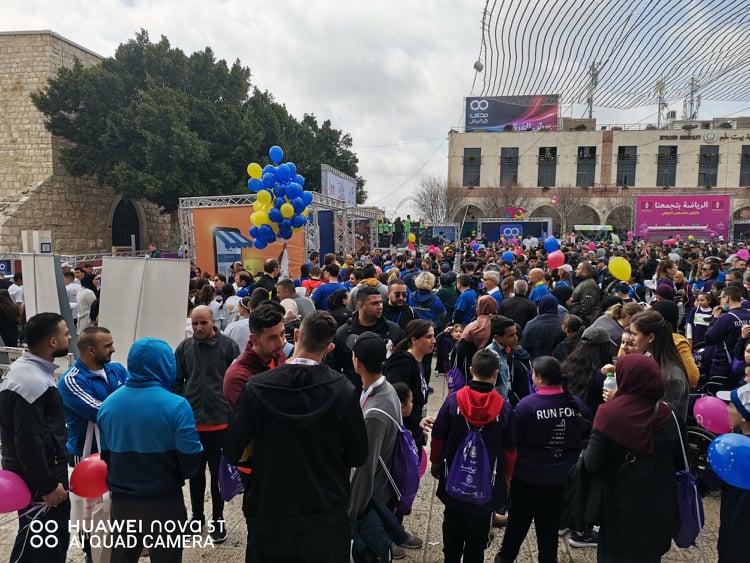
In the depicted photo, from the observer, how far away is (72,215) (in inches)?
931

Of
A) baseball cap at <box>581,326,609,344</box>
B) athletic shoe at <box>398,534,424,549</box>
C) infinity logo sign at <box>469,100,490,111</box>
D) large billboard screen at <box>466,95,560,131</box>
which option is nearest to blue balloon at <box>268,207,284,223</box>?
baseball cap at <box>581,326,609,344</box>

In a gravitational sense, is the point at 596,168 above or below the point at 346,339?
above

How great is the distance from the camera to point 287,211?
10797 mm

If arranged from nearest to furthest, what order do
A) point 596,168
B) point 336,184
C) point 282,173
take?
point 282,173 < point 336,184 < point 596,168

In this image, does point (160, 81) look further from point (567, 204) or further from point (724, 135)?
point (724, 135)

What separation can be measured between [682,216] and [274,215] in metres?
31.4

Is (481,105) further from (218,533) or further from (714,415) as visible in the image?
(218,533)

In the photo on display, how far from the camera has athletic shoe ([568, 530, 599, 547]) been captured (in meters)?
3.47

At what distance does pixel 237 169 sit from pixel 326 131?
10584mm

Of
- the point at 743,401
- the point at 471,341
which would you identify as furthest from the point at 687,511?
the point at 471,341

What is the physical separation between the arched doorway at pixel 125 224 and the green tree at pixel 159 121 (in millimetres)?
2911

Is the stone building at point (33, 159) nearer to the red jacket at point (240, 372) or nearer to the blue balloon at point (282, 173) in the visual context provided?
the blue balloon at point (282, 173)

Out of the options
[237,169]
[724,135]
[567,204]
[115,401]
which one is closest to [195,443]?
[115,401]

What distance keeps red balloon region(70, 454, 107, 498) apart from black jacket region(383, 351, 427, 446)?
72.1 inches
